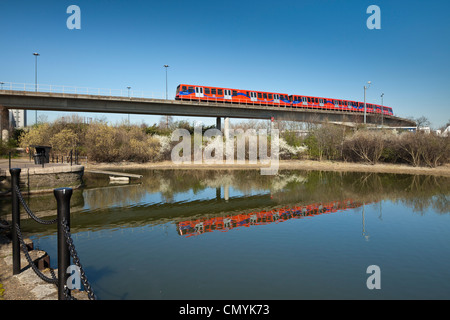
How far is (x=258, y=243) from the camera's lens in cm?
795

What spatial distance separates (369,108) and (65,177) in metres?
47.7

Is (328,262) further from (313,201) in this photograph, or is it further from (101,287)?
(313,201)

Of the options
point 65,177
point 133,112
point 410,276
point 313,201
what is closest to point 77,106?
point 133,112

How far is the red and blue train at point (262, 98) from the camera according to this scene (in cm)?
3616

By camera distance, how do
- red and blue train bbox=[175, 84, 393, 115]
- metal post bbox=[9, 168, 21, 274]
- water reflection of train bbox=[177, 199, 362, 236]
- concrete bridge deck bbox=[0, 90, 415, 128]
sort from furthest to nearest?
1. red and blue train bbox=[175, 84, 393, 115]
2. concrete bridge deck bbox=[0, 90, 415, 128]
3. water reflection of train bbox=[177, 199, 362, 236]
4. metal post bbox=[9, 168, 21, 274]

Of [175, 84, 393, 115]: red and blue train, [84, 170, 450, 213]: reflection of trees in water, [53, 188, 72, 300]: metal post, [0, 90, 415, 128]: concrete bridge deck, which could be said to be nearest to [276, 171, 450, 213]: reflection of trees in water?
[84, 170, 450, 213]: reflection of trees in water

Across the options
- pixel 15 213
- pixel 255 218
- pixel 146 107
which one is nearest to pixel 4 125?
pixel 146 107

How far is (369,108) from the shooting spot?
4925cm

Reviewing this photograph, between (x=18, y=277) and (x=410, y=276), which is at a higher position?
(x=18, y=277)

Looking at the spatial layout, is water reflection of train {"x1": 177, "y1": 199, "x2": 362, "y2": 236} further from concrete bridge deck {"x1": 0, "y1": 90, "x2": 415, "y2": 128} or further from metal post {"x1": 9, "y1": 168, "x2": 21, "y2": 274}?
concrete bridge deck {"x1": 0, "y1": 90, "x2": 415, "y2": 128}

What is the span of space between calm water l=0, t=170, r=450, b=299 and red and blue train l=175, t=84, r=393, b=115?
23.2 metres

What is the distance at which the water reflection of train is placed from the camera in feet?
30.9

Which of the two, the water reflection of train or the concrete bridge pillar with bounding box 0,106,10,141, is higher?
the concrete bridge pillar with bounding box 0,106,10,141

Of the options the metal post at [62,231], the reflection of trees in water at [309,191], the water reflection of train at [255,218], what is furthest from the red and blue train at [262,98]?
the metal post at [62,231]
